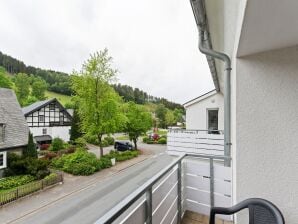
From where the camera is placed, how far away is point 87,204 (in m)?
7.08

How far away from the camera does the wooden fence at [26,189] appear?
746cm

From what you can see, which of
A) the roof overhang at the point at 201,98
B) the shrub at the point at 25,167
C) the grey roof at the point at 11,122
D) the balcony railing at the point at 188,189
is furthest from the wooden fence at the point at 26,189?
the balcony railing at the point at 188,189

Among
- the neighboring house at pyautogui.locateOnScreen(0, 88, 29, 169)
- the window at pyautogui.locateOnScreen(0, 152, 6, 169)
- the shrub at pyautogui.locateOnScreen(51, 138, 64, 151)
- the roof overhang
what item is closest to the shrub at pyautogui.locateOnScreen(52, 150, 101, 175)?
the neighboring house at pyautogui.locateOnScreen(0, 88, 29, 169)

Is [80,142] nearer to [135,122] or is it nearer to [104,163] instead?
[135,122]

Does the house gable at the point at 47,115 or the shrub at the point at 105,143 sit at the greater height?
the house gable at the point at 47,115

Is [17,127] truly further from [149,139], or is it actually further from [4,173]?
[149,139]

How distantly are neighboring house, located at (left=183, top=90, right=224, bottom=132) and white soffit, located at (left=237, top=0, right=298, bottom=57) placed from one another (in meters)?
6.94

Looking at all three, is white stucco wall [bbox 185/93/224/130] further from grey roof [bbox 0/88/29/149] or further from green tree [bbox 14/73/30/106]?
green tree [bbox 14/73/30/106]

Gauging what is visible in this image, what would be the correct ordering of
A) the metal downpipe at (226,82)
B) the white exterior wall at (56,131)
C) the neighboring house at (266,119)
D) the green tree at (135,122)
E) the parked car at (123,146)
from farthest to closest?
the white exterior wall at (56,131) < the parked car at (123,146) < the green tree at (135,122) < the metal downpipe at (226,82) < the neighboring house at (266,119)

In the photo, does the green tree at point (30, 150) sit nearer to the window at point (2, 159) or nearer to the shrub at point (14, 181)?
the window at point (2, 159)

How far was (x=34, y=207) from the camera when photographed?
23.5 feet

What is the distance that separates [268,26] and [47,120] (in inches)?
831

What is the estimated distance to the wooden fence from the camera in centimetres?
746

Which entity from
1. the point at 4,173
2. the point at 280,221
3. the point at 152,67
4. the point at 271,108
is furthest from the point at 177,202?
the point at 152,67
